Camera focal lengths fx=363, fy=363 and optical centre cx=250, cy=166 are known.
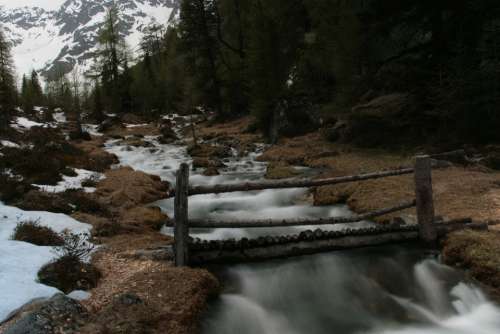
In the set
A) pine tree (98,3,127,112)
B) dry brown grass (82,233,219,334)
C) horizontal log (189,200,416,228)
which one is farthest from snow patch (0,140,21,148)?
pine tree (98,3,127,112)

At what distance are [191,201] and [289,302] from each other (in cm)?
814

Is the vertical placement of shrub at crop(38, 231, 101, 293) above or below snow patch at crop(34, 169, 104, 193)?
below

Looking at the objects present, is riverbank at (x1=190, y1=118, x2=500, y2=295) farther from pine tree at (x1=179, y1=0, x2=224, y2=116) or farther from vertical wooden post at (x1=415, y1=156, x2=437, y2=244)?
pine tree at (x1=179, y1=0, x2=224, y2=116)

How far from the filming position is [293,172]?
16672mm

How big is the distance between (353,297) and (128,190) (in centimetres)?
1007

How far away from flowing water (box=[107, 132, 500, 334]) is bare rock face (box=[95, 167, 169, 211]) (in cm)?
710

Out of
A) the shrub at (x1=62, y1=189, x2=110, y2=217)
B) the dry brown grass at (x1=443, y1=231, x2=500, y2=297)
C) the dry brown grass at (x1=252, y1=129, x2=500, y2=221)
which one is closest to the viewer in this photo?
the dry brown grass at (x1=443, y1=231, x2=500, y2=297)

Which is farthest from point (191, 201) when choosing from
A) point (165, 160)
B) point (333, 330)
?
point (165, 160)

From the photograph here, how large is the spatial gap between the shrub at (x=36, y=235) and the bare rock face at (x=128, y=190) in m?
4.08

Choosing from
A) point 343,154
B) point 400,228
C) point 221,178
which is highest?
point 343,154

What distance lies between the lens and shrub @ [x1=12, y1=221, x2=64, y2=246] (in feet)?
23.8

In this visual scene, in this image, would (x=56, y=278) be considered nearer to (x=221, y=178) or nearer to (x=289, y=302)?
(x=289, y=302)

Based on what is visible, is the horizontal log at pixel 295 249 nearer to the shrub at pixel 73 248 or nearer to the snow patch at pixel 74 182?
the shrub at pixel 73 248

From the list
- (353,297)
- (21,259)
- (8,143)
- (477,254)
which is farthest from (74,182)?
(477,254)
